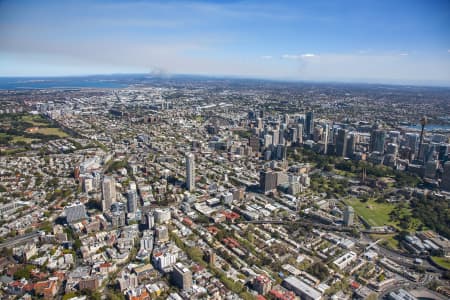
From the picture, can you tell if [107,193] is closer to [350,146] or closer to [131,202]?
[131,202]

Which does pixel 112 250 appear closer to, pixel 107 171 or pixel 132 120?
pixel 107 171

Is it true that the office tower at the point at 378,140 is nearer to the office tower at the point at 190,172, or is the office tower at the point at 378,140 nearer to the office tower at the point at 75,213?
the office tower at the point at 190,172

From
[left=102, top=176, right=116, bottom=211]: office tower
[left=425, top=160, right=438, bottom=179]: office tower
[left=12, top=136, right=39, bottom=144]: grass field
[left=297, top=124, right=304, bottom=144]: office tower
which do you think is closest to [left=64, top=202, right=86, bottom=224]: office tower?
[left=102, top=176, right=116, bottom=211]: office tower

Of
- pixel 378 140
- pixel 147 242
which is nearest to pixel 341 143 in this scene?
pixel 378 140

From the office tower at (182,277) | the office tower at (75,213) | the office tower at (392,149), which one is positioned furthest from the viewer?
the office tower at (392,149)

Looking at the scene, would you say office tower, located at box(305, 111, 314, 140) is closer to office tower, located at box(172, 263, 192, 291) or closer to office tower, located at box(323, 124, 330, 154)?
office tower, located at box(323, 124, 330, 154)

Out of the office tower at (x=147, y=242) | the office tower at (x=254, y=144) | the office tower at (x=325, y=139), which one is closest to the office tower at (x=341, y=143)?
the office tower at (x=325, y=139)
